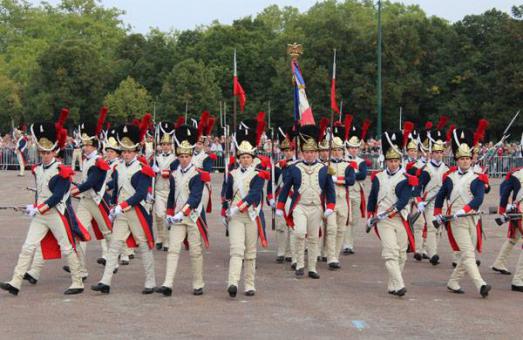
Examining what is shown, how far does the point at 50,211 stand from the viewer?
12.2m

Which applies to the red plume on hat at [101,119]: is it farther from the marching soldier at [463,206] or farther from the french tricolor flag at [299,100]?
the marching soldier at [463,206]

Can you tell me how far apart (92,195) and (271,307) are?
12.5ft

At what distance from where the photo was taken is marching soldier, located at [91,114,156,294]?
39.8ft

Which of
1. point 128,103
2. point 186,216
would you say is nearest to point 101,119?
point 186,216

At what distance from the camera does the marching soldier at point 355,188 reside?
16156 mm

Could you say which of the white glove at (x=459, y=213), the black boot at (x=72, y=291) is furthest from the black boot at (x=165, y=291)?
the white glove at (x=459, y=213)

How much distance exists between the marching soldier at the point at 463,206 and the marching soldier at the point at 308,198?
5.48 feet

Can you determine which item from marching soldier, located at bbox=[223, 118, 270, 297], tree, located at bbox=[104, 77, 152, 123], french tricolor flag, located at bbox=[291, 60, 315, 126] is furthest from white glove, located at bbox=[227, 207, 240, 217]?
tree, located at bbox=[104, 77, 152, 123]

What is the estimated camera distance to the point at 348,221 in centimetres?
1575

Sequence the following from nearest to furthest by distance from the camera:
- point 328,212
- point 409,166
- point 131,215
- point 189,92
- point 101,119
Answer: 1. point 131,215
2. point 328,212
3. point 101,119
4. point 409,166
5. point 189,92

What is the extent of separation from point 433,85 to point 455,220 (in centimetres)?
4323

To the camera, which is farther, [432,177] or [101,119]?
[432,177]

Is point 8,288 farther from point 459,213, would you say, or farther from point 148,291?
point 459,213

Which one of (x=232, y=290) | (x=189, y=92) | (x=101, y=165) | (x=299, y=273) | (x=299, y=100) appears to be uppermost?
(x=189, y=92)
